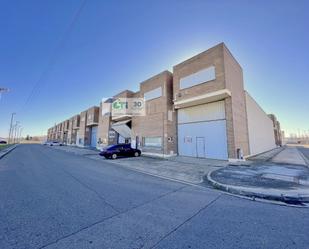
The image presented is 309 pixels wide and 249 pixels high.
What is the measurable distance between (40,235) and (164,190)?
4154 millimetres

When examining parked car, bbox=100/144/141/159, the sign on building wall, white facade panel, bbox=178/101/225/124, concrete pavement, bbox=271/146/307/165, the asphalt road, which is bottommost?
the asphalt road

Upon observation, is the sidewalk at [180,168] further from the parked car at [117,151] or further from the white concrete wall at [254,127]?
the white concrete wall at [254,127]

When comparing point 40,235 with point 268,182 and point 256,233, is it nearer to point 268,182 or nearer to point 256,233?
point 256,233

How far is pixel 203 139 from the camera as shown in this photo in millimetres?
16406

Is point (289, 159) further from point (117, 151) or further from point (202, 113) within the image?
point (117, 151)

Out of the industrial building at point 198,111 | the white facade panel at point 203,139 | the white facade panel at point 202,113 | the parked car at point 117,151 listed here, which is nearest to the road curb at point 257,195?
the industrial building at point 198,111

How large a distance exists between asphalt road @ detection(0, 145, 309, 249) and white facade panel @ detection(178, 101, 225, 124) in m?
11.1

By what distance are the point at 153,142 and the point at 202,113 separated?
7.34m

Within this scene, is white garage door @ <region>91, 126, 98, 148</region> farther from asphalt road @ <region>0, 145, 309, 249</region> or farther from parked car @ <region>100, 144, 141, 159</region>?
asphalt road @ <region>0, 145, 309, 249</region>

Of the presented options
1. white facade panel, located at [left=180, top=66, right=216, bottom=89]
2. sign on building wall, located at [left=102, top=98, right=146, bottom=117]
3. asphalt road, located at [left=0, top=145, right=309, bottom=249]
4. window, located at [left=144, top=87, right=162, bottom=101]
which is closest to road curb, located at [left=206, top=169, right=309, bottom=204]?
asphalt road, located at [left=0, top=145, right=309, bottom=249]

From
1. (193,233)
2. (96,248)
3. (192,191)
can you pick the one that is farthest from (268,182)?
(96,248)

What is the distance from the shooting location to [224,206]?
15.1ft

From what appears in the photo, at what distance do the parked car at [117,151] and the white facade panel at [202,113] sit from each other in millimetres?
7190

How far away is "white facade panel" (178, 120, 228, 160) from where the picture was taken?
1496 centimetres
